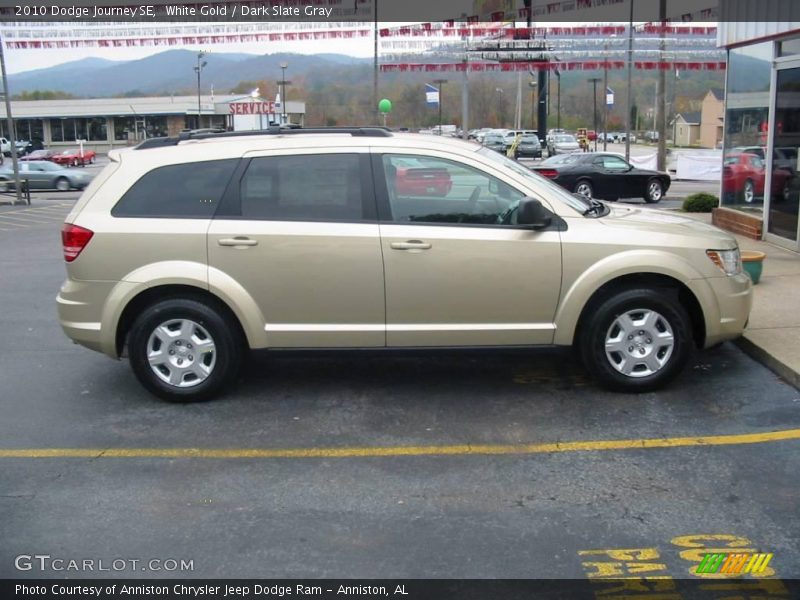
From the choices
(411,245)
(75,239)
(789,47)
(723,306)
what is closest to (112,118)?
(789,47)

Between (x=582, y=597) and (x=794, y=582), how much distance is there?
90cm

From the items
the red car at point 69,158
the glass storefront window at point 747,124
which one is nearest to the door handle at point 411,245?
the glass storefront window at point 747,124

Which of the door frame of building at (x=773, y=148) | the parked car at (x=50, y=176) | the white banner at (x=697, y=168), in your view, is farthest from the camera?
the white banner at (x=697, y=168)

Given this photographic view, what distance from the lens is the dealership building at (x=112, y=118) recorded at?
72875mm

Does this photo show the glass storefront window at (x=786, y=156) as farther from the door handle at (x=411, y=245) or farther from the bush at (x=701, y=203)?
the door handle at (x=411, y=245)

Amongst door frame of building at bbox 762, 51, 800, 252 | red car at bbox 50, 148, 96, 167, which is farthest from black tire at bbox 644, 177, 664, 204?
red car at bbox 50, 148, 96, 167

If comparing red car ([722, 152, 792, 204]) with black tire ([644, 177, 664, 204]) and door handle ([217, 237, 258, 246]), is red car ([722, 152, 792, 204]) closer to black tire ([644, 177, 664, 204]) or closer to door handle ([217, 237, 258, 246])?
door handle ([217, 237, 258, 246])

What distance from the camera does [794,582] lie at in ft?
11.0

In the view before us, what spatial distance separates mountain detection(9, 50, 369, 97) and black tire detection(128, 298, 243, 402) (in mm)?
104945

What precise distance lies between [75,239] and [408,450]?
8.91 ft

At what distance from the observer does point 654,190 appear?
24062 mm

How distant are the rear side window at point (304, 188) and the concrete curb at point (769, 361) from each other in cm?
326

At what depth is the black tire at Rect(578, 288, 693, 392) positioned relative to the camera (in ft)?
18.1

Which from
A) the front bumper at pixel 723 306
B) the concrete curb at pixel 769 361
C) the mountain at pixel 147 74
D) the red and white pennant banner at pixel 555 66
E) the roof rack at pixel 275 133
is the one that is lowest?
the concrete curb at pixel 769 361
